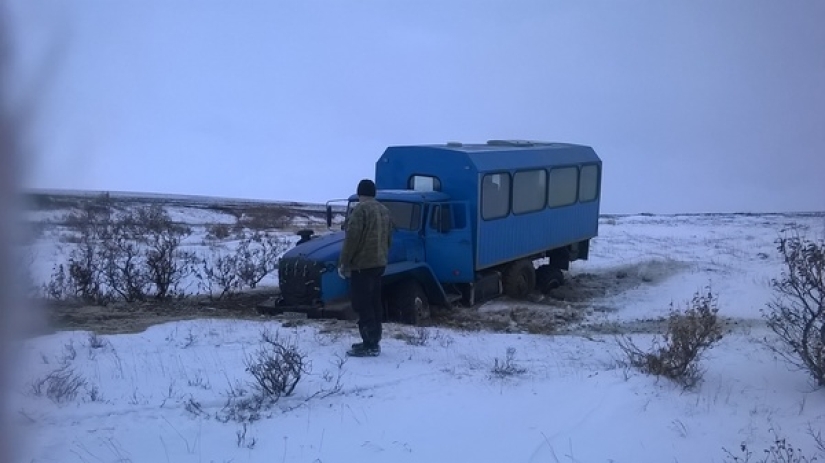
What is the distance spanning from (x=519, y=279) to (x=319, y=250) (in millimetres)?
5440

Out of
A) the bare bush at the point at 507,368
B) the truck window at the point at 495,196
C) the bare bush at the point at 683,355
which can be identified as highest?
the truck window at the point at 495,196

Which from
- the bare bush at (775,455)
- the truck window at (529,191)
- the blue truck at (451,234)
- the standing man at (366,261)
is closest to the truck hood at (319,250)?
the blue truck at (451,234)

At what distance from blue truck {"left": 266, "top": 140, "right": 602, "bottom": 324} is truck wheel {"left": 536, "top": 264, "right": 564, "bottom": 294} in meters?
0.03

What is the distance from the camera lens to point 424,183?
13477 mm

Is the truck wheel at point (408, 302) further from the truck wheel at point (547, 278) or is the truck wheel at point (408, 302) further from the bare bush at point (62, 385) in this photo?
the bare bush at point (62, 385)

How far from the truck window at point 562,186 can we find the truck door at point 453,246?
353cm

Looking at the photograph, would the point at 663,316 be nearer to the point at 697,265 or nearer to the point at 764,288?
the point at 764,288

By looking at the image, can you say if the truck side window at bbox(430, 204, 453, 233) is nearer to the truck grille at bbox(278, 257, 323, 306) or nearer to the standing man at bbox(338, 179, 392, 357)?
the truck grille at bbox(278, 257, 323, 306)

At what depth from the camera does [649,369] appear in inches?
276

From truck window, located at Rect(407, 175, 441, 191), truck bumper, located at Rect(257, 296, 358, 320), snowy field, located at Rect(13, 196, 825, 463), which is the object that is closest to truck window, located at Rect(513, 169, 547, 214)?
truck window, located at Rect(407, 175, 441, 191)

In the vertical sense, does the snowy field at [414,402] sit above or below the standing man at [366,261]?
below

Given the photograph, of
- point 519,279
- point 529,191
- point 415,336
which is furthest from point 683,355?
point 519,279

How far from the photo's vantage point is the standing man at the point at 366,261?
770 cm

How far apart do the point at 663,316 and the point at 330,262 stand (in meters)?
5.73
